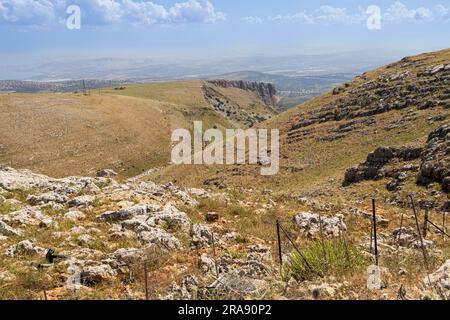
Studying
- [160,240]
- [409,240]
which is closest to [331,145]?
[409,240]

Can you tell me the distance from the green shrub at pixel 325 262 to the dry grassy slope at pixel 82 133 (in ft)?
219

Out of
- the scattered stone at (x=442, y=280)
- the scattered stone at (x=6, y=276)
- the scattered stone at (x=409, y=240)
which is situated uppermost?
the scattered stone at (x=442, y=280)

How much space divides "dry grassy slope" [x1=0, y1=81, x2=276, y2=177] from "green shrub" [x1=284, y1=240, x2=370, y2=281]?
66.7m

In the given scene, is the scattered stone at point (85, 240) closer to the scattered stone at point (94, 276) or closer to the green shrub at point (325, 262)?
the scattered stone at point (94, 276)

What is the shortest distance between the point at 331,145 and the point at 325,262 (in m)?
40.0

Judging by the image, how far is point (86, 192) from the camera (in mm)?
13250

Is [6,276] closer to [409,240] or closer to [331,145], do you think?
[409,240]

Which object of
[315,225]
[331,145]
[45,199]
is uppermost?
[45,199]

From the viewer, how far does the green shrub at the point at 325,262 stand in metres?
6.16

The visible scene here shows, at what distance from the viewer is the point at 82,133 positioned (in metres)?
86.5

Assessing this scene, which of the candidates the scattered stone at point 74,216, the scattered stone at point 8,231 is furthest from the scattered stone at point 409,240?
the scattered stone at point 8,231

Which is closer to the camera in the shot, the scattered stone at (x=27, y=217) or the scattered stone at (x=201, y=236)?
the scattered stone at (x=201, y=236)
